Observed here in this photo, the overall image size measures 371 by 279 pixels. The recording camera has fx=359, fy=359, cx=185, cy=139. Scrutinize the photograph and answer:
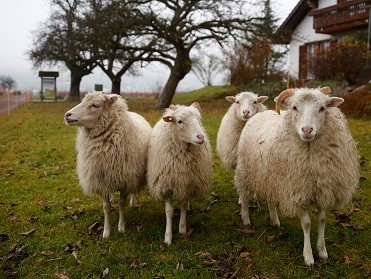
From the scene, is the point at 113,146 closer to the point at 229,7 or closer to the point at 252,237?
the point at 252,237

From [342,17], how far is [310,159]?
22008mm

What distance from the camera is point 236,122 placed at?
600cm

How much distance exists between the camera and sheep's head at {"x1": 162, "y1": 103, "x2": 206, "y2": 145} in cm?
435

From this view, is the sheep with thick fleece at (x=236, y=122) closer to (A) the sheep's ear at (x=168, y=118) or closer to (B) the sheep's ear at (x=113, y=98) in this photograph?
(A) the sheep's ear at (x=168, y=118)

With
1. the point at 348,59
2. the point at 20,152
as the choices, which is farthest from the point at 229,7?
the point at 20,152

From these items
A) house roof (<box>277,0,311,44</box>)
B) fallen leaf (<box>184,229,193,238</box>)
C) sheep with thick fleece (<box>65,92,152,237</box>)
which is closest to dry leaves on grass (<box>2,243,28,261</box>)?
sheep with thick fleece (<box>65,92,152,237</box>)

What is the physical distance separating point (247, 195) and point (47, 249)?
2664 millimetres

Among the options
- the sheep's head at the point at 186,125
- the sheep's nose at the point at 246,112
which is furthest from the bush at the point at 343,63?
the sheep's head at the point at 186,125

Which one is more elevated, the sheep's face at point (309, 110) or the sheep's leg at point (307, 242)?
the sheep's face at point (309, 110)

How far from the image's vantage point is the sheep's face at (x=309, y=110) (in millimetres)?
3453

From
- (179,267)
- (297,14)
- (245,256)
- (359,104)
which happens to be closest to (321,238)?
(245,256)

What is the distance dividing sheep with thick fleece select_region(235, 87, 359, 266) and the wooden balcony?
20424 millimetres

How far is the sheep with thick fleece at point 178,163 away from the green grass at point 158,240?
469mm

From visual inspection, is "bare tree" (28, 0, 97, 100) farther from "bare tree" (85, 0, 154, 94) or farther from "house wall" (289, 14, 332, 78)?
"house wall" (289, 14, 332, 78)
